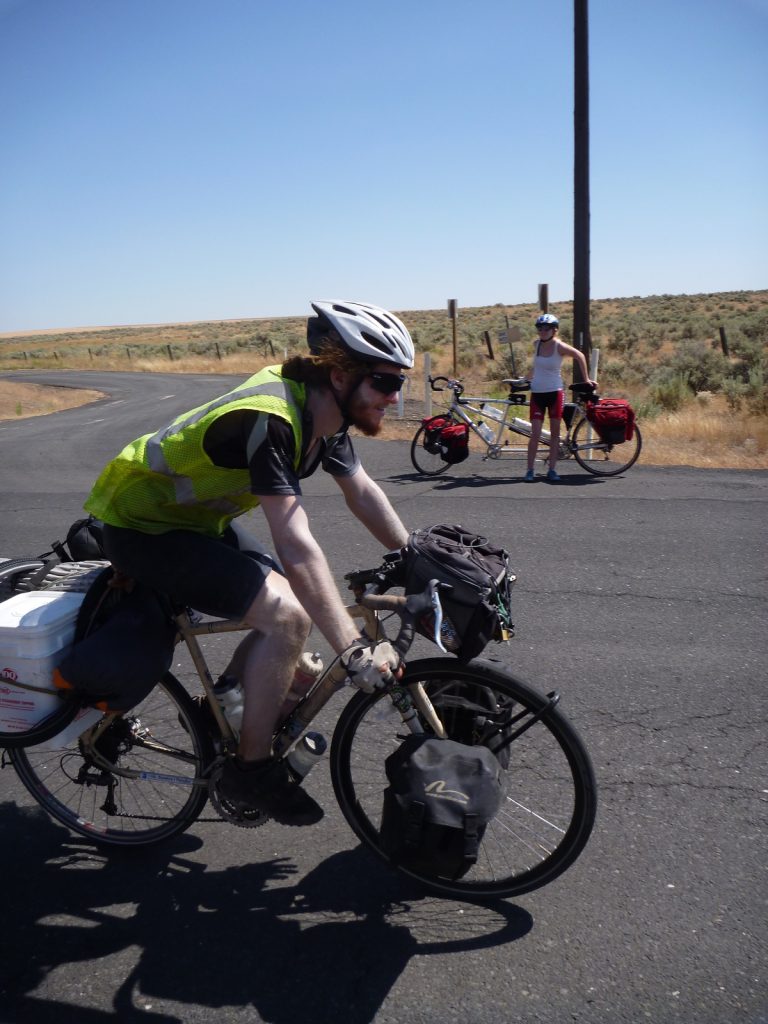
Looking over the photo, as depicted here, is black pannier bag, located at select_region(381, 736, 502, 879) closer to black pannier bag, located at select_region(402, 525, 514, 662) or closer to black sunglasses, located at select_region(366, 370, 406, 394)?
black pannier bag, located at select_region(402, 525, 514, 662)

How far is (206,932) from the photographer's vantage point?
9.12ft

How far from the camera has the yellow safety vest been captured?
8.56 ft

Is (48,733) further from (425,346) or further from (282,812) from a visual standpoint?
(425,346)

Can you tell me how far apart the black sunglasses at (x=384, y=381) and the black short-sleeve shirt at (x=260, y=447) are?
0.24 m

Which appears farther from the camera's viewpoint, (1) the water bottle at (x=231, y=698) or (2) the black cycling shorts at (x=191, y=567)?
(1) the water bottle at (x=231, y=698)

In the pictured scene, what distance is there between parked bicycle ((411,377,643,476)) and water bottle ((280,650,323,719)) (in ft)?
25.6

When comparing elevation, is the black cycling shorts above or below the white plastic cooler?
above

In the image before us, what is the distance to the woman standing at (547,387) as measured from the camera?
1044cm

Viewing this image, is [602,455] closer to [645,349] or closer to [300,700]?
[300,700]

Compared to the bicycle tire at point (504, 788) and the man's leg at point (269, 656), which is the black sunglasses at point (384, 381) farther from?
the bicycle tire at point (504, 788)

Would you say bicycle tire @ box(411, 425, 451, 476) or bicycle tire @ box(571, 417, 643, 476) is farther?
bicycle tire @ box(411, 425, 451, 476)

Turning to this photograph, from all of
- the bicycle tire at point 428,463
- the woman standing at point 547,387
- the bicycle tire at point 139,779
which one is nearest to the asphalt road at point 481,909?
the bicycle tire at point 139,779

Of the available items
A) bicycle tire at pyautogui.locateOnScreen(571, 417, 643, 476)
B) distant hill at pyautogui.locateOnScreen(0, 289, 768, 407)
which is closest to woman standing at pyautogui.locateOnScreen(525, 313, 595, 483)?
bicycle tire at pyautogui.locateOnScreen(571, 417, 643, 476)

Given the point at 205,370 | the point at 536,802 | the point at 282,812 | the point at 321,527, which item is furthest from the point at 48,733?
the point at 205,370
